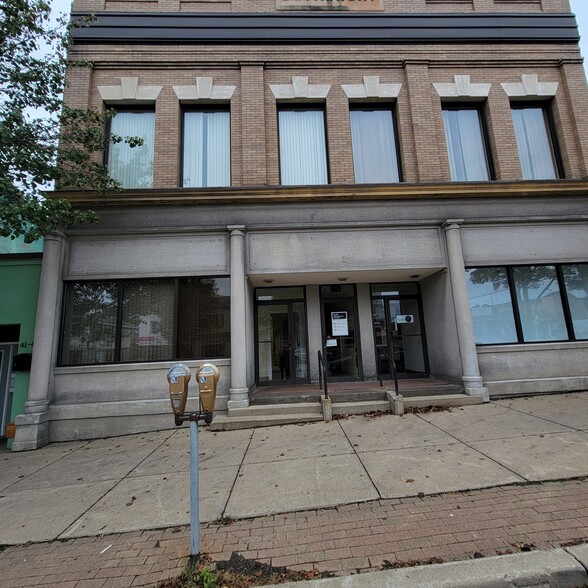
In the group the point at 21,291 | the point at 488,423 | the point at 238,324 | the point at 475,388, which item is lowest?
the point at 488,423

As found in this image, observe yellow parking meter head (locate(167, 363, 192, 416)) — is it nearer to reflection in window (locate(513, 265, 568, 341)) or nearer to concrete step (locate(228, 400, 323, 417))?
concrete step (locate(228, 400, 323, 417))

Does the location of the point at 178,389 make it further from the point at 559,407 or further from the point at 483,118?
the point at 483,118

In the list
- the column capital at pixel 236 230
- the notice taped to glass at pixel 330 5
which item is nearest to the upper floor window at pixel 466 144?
the notice taped to glass at pixel 330 5

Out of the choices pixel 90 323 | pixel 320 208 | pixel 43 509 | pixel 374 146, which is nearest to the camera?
pixel 43 509

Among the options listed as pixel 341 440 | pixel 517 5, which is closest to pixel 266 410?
pixel 341 440

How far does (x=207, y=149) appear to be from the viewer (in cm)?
912

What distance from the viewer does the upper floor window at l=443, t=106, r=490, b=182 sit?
368 inches

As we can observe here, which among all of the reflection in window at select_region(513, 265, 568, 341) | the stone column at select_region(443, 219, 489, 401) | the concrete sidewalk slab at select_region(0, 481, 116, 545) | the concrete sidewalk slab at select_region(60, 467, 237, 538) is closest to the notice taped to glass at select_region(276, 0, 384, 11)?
the stone column at select_region(443, 219, 489, 401)

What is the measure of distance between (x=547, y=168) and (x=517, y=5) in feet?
16.7

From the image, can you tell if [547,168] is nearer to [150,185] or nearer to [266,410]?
[266,410]

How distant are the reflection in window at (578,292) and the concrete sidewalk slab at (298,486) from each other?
7.64 m

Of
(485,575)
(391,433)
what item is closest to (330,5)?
(391,433)

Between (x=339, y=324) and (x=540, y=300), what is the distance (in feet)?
17.2

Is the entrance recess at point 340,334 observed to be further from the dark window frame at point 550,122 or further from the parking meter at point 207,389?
the parking meter at point 207,389
